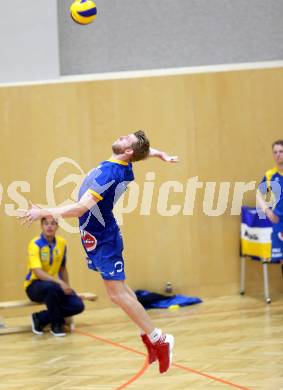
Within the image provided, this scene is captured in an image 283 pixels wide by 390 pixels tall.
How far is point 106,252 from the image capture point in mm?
6152

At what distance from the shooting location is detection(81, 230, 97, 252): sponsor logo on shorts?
6129 millimetres

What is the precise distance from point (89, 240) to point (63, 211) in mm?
560

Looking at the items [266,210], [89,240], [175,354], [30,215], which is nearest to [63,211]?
[30,215]

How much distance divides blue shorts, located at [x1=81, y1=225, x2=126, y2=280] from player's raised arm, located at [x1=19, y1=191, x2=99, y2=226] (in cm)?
38

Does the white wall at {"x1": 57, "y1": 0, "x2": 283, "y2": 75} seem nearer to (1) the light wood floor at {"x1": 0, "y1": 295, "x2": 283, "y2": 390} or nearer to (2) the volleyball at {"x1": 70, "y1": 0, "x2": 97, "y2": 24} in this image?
(2) the volleyball at {"x1": 70, "y1": 0, "x2": 97, "y2": 24}

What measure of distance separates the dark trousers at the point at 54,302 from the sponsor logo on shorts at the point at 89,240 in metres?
2.24

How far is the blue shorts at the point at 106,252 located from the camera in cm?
612

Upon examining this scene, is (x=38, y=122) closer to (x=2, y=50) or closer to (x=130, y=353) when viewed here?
(x=2, y=50)

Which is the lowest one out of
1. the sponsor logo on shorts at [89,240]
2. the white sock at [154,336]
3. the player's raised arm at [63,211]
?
the white sock at [154,336]

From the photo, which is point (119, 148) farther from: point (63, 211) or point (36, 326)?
point (36, 326)

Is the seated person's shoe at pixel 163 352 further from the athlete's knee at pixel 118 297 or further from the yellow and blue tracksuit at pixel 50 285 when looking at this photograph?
the yellow and blue tracksuit at pixel 50 285

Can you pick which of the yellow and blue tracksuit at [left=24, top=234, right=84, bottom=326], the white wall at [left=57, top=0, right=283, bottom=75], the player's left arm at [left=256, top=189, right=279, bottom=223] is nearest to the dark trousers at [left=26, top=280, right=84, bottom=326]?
the yellow and blue tracksuit at [left=24, top=234, right=84, bottom=326]

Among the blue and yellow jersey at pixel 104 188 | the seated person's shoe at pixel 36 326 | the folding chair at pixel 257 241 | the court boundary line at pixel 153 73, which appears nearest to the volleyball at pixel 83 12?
the court boundary line at pixel 153 73

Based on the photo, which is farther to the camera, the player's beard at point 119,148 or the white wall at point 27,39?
the white wall at point 27,39
